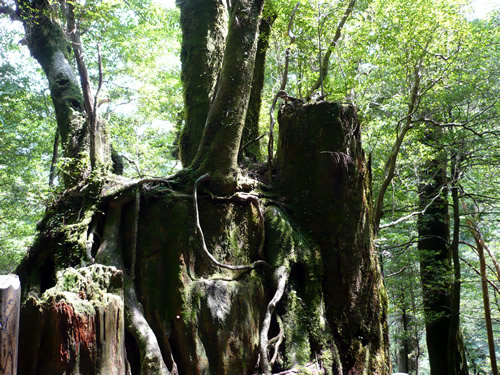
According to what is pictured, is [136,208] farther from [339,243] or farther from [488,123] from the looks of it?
[488,123]

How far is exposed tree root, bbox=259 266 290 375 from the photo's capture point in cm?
373

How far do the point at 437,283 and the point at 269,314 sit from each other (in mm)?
8149

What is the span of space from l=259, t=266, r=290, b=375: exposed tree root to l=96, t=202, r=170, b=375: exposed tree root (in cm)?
90

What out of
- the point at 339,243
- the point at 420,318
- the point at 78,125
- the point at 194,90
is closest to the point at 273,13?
the point at 194,90

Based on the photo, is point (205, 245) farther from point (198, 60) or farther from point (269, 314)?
point (198, 60)

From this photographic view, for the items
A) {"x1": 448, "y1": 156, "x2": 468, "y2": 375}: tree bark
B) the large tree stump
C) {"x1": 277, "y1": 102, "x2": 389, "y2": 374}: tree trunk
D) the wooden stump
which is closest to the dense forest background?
{"x1": 448, "y1": 156, "x2": 468, "y2": 375}: tree bark

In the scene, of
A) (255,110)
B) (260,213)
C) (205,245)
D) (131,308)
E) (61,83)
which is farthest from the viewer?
(255,110)

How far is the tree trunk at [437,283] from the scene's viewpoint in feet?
32.9

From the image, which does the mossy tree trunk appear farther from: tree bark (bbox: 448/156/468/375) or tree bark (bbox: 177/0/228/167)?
tree bark (bbox: 448/156/468/375)

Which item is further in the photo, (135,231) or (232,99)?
(232,99)

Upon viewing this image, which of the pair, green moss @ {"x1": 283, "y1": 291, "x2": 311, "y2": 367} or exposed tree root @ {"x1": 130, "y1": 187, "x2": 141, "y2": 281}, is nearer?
green moss @ {"x1": 283, "y1": 291, "x2": 311, "y2": 367}

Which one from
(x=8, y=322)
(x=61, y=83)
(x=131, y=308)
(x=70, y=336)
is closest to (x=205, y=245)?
(x=131, y=308)

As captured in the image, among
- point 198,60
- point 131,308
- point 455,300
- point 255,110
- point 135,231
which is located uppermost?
point 198,60

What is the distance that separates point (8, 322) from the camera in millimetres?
1576
